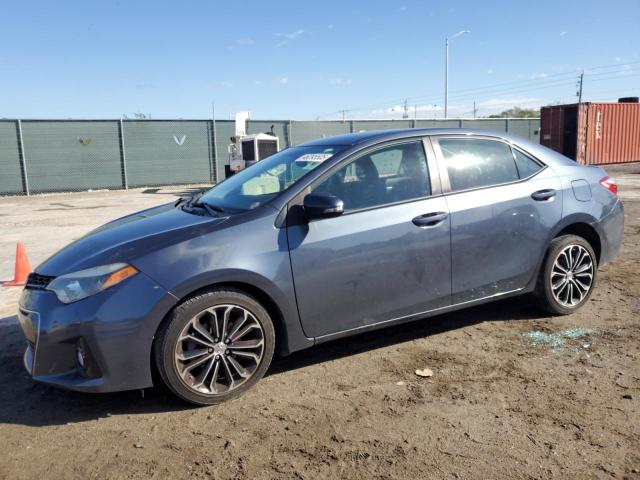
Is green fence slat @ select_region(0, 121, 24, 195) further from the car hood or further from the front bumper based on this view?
the front bumper

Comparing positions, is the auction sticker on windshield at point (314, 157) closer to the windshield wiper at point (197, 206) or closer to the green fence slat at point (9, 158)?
the windshield wiper at point (197, 206)

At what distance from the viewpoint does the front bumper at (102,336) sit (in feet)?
9.77

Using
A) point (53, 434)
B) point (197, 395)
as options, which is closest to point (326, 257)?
point (197, 395)

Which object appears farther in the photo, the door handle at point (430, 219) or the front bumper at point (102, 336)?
the door handle at point (430, 219)

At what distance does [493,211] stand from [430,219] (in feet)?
1.99

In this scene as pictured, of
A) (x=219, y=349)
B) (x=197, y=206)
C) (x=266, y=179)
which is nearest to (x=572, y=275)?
(x=266, y=179)

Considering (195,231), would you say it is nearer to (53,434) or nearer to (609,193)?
(53,434)

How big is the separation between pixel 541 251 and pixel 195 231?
2.82 metres

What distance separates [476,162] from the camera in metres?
4.21

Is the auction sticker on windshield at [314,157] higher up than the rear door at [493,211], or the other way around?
the auction sticker on windshield at [314,157]

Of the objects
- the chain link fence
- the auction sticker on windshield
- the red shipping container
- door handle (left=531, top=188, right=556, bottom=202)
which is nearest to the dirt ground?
door handle (left=531, top=188, right=556, bottom=202)

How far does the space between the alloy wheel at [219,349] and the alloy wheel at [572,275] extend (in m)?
2.67

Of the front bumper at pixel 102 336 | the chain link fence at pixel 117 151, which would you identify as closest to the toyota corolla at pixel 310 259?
the front bumper at pixel 102 336

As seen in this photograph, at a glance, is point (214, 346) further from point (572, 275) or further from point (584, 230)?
point (584, 230)
